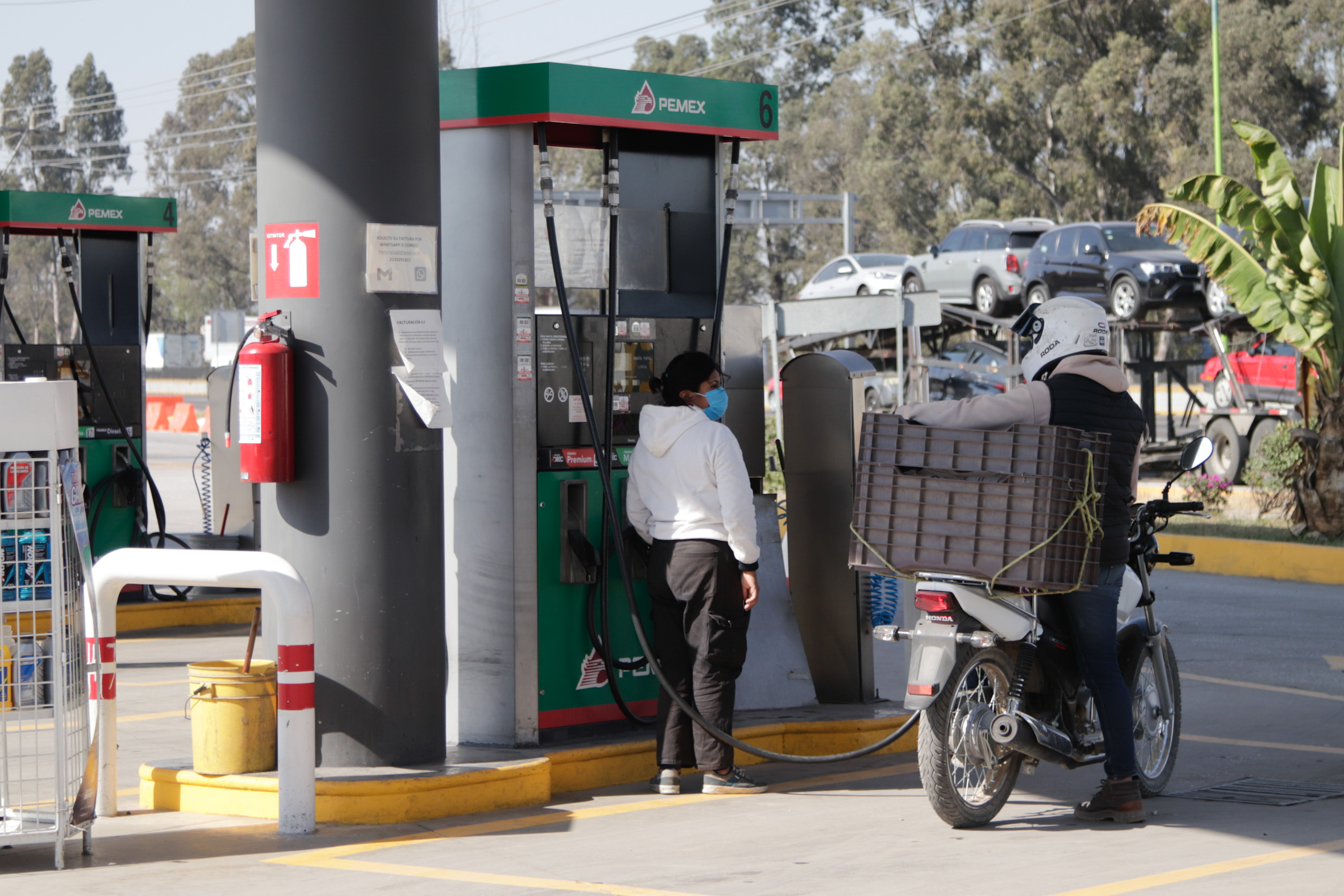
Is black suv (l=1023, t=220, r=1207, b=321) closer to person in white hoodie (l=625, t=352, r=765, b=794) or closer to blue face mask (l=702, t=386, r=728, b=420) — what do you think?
blue face mask (l=702, t=386, r=728, b=420)

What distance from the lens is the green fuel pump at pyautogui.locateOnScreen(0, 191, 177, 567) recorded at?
485 inches

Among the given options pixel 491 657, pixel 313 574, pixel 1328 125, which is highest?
pixel 1328 125

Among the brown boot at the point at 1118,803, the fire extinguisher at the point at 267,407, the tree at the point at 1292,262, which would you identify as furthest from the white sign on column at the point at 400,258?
the tree at the point at 1292,262

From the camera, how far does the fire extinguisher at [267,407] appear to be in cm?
640

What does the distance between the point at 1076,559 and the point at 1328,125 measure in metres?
45.1

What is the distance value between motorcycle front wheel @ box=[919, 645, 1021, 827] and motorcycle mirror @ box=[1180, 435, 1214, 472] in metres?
1.13

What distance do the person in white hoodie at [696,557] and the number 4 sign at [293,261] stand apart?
1505 millimetres

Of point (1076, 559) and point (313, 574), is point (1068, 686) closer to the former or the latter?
point (1076, 559)

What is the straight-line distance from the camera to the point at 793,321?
23.2 metres

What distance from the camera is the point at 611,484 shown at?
7172 millimetres

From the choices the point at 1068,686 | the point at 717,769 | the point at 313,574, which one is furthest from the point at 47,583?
the point at 1068,686

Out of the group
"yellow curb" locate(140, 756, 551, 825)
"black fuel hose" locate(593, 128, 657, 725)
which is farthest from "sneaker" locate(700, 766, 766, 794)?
"yellow curb" locate(140, 756, 551, 825)

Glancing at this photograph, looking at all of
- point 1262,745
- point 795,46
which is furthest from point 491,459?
point 795,46

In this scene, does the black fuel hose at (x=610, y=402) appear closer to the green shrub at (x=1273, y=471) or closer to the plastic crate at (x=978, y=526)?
the plastic crate at (x=978, y=526)
